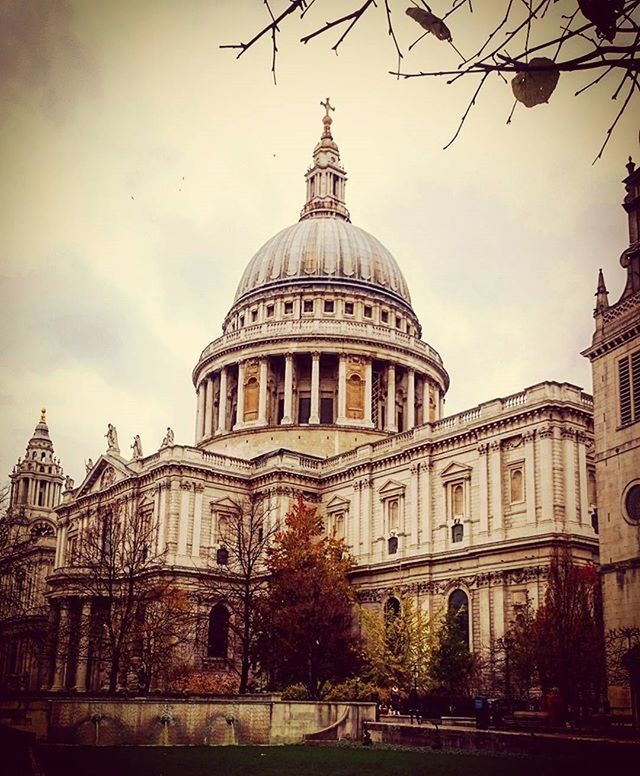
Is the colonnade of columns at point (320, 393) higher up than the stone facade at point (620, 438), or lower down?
higher up

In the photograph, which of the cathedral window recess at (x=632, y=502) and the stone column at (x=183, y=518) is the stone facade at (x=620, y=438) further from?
the stone column at (x=183, y=518)

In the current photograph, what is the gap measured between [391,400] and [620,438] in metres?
48.0

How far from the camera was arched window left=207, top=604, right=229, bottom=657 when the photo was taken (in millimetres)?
65450

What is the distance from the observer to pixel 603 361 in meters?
37.0

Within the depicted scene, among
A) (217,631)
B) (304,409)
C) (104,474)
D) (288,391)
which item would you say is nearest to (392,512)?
(217,631)

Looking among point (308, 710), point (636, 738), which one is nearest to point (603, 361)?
point (636, 738)

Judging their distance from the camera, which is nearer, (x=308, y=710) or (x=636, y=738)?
(x=636, y=738)

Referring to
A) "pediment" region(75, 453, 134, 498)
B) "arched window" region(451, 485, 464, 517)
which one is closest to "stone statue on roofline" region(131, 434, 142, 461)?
"pediment" region(75, 453, 134, 498)

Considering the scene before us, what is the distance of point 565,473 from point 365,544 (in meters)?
17.2

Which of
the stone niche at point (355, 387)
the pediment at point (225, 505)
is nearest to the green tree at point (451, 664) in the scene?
the pediment at point (225, 505)

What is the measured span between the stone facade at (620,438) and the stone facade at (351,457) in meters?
16.4

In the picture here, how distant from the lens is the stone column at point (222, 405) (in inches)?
3393

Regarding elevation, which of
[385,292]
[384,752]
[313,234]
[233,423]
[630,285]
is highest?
[313,234]

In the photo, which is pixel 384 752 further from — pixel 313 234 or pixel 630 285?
pixel 313 234
